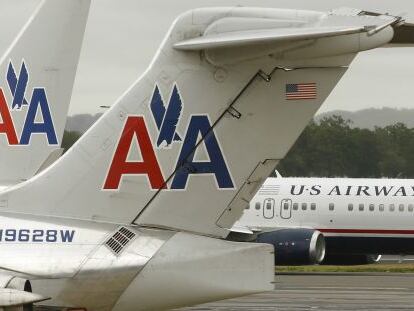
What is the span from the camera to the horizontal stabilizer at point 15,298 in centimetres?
1254

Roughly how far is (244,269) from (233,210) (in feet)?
2.53

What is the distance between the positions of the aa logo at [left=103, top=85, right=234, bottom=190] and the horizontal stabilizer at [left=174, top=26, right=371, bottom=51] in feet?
2.42

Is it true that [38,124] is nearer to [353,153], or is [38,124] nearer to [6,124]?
[6,124]

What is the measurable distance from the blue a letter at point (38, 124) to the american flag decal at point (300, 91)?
9483 mm

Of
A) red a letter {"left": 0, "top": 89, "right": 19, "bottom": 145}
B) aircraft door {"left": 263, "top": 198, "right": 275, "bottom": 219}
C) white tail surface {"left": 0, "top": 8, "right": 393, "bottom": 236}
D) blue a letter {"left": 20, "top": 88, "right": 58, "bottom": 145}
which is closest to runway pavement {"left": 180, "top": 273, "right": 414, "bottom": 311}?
aircraft door {"left": 263, "top": 198, "right": 275, "bottom": 219}

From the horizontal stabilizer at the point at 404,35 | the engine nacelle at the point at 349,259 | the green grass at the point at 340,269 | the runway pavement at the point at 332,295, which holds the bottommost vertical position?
the green grass at the point at 340,269

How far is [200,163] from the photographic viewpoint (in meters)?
13.8

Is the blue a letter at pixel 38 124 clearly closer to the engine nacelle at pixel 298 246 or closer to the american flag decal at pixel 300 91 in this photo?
the american flag decal at pixel 300 91

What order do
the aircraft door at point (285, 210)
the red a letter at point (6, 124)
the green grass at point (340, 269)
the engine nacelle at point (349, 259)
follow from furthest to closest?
the engine nacelle at point (349, 259) → the green grass at point (340, 269) → the aircraft door at point (285, 210) → the red a letter at point (6, 124)

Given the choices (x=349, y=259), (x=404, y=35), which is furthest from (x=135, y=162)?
(x=349, y=259)

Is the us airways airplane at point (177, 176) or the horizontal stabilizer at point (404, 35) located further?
the us airways airplane at point (177, 176)

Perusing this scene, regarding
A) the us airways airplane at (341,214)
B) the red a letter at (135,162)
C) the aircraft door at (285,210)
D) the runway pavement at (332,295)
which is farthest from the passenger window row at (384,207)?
the red a letter at (135,162)

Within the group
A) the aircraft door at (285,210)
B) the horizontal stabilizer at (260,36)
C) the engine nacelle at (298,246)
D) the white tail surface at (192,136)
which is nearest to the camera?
the horizontal stabilizer at (260,36)

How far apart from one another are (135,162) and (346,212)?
30.1 m
